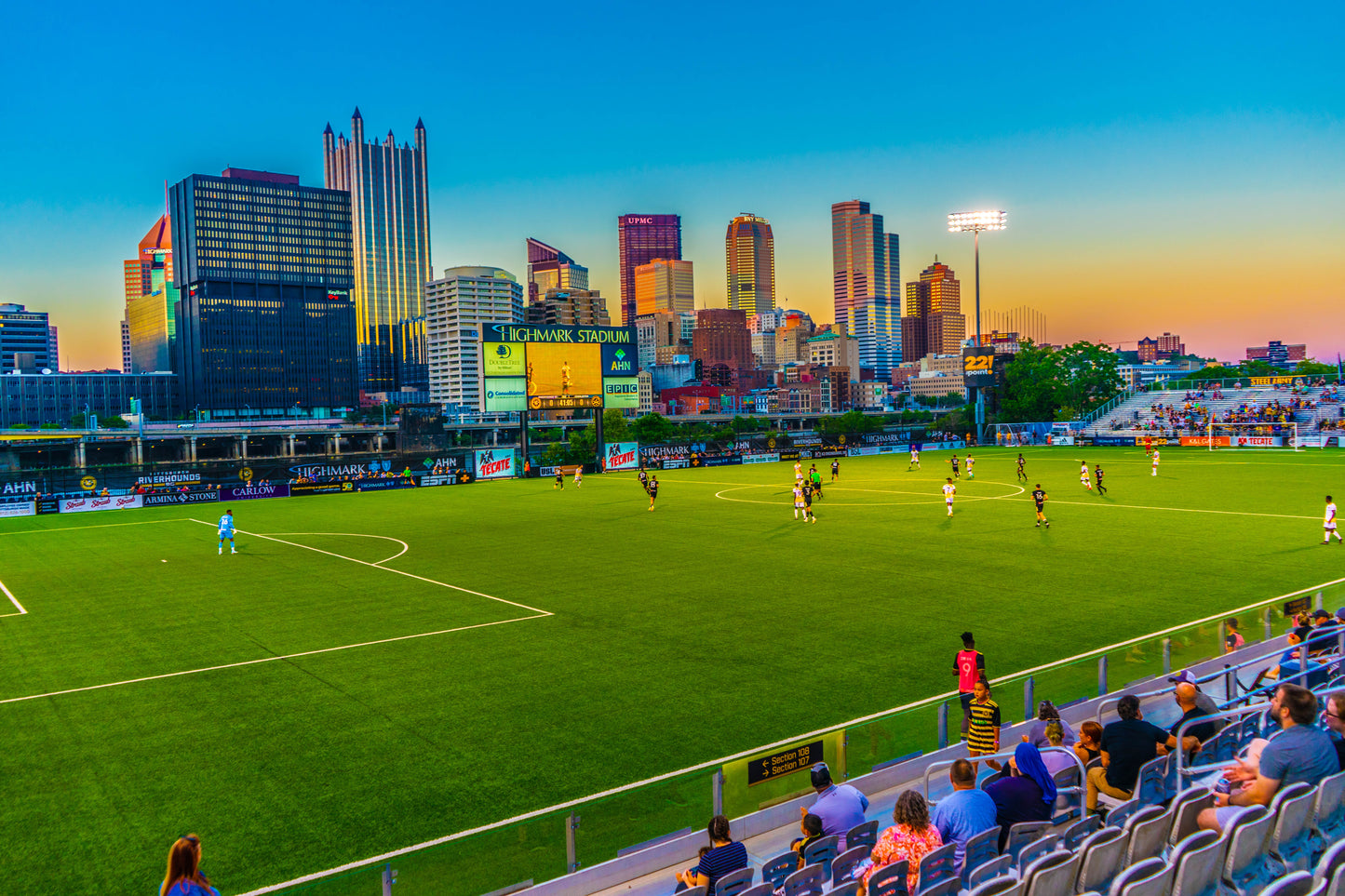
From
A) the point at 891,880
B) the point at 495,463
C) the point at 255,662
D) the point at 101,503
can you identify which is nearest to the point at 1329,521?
the point at 891,880

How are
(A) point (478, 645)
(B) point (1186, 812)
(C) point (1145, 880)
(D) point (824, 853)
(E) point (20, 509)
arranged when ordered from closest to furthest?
(C) point (1145, 880) → (B) point (1186, 812) → (D) point (824, 853) → (A) point (478, 645) → (E) point (20, 509)

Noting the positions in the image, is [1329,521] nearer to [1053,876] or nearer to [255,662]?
[1053,876]

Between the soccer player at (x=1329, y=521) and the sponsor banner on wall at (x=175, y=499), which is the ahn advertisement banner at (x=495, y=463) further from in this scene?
the soccer player at (x=1329, y=521)

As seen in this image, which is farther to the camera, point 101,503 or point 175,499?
point 175,499

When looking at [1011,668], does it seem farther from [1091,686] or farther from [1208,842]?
[1208,842]

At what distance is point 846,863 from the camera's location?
7.31 meters

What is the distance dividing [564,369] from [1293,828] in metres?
59.4

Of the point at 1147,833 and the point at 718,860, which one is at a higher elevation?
the point at 1147,833

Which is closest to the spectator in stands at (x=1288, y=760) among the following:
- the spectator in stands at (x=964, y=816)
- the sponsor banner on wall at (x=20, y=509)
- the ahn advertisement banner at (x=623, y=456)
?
the spectator in stands at (x=964, y=816)

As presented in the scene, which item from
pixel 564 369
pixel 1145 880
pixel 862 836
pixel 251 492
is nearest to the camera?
pixel 1145 880

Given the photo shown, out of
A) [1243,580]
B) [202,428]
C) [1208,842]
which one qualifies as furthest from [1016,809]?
[202,428]

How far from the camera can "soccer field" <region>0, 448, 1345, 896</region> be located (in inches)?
427

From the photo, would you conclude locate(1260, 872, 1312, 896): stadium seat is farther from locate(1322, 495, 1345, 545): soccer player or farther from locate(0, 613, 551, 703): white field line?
locate(1322, 495, 1345, 545): soccer player

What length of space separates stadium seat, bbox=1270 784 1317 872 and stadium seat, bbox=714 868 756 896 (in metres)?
3.87
